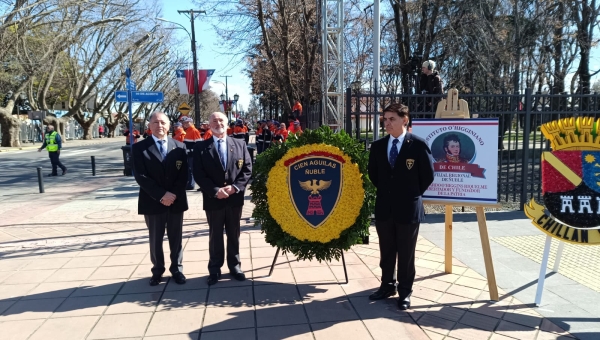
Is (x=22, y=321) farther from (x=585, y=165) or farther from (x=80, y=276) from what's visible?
(x=585, y=165)

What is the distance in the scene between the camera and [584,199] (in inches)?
158

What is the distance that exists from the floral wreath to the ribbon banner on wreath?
1652mm

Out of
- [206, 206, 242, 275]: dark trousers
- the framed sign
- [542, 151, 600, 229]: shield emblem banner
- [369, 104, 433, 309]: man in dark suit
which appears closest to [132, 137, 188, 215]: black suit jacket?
[206, 206, 242, 275]: dark trousers

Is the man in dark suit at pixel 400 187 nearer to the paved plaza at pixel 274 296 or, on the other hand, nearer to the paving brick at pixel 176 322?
the paved plaza at pixel 274 296

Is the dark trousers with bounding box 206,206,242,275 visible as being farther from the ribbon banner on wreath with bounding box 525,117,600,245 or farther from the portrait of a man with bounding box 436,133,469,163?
the ribbon banner on wreath with bounding box 525,117,600,245

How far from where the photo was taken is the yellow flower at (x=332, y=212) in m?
4.46

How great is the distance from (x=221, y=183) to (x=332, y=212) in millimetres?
1190

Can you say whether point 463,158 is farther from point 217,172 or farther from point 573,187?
point 217,172

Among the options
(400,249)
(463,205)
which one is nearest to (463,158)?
(463,205)

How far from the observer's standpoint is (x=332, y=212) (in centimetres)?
447

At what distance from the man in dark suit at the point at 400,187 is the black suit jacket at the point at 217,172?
4.61 ft

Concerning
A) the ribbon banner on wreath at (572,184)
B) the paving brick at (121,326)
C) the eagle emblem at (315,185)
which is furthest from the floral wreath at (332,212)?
the ribbon banner on wreath at (572,184)

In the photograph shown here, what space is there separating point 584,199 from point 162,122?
418cm

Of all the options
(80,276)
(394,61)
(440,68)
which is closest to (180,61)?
(394,61)
